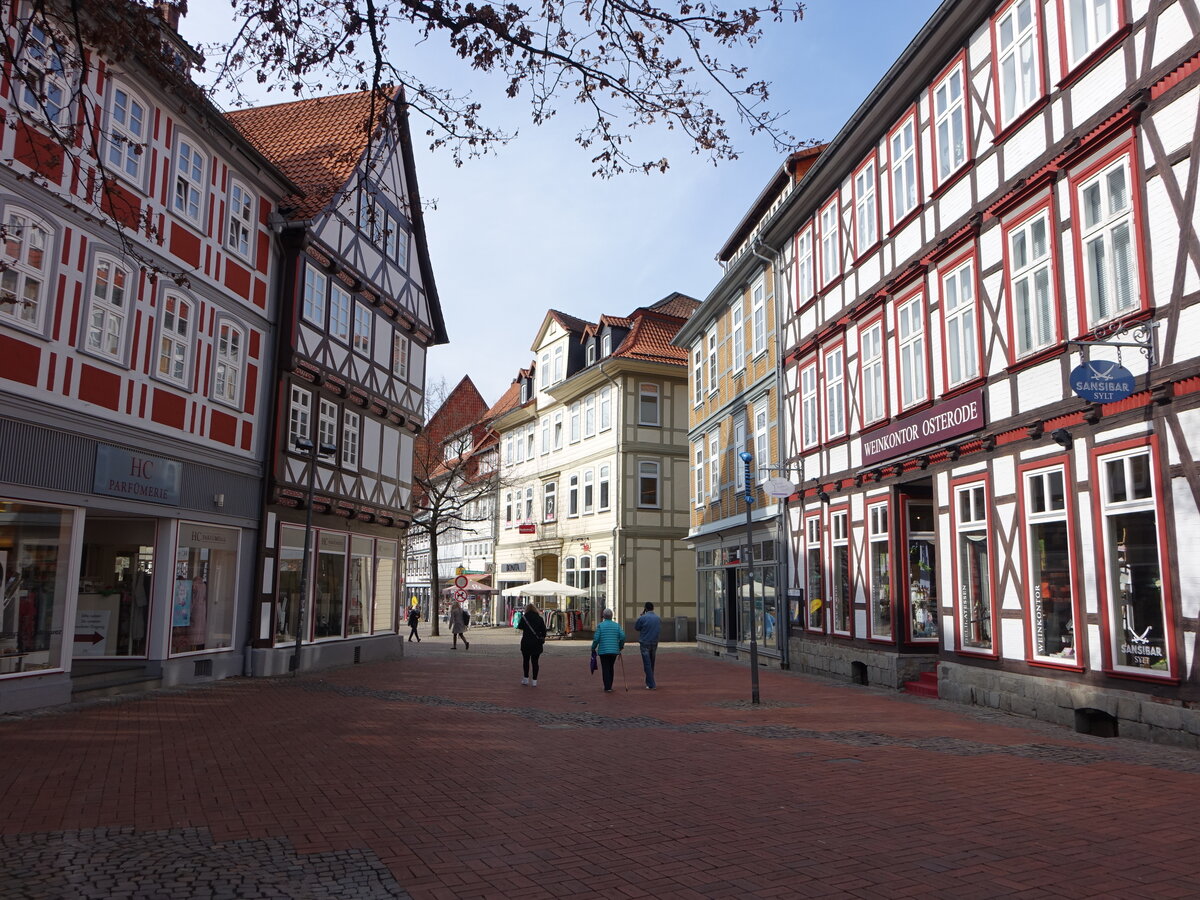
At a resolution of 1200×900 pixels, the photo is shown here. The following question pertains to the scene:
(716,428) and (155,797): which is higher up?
(716,428)

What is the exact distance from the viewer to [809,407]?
72.7 ft

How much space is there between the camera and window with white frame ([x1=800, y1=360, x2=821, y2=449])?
71.1 feet

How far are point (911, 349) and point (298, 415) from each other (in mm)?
12637

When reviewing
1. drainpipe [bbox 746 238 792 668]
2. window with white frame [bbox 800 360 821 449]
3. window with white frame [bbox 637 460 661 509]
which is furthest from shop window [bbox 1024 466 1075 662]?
window with white frame [bbox 637 460 661 509]

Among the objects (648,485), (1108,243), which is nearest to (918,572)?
(1108,243)

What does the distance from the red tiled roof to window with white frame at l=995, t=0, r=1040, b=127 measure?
12721 millimetres

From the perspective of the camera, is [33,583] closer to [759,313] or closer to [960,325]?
[960,325]

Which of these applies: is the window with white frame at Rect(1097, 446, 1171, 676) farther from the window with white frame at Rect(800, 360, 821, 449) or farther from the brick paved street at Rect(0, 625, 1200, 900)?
the window with white frame at Rect(800, 360, 821, 449)

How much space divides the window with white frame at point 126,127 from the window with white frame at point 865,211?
12881mm

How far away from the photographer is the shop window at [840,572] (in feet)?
64.4

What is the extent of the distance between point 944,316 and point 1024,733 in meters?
6.93

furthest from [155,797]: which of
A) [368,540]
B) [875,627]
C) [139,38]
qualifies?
[368,540]

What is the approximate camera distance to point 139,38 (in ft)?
21.0

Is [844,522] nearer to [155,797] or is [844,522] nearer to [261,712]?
[261,712]
